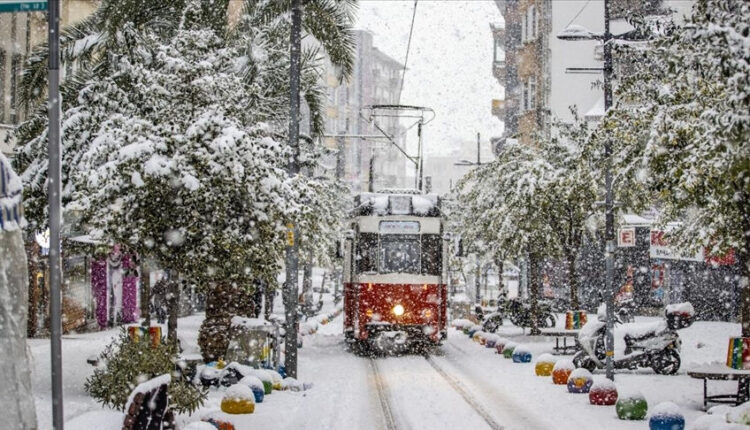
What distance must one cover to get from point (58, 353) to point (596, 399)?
10487 mm

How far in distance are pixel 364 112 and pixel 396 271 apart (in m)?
98.6

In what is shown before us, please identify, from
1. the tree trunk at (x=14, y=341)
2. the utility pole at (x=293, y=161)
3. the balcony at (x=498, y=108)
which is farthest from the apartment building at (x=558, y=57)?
the tree trunk at (x=14, y=341)

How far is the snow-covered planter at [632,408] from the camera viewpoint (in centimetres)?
1293

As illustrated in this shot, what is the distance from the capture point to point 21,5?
19.5ft

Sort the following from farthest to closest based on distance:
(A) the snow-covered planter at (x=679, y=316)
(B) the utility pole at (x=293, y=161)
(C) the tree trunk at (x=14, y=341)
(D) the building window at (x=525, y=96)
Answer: (D) the building window at (x=525, y=96) < (A) the snow-covered planter at (x=679, y=316) < (B) the utility pole at (x=293, y=161) < (C) the tree trunk at (x=14, y=341)

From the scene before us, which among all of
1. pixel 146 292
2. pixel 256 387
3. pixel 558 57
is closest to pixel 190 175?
pixel 256 387

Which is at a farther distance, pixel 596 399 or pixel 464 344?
pixel 464 344

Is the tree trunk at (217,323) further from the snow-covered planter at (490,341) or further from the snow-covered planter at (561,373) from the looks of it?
the snow-covered planter at (490,341)

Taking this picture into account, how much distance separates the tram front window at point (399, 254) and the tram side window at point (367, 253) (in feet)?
0.51

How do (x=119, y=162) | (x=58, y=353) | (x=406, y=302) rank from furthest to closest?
(x=406, y=302), (x=119, y=162), (x=58, y=353)

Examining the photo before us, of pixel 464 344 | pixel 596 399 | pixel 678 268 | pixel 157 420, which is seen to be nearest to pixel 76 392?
pixel 157 420

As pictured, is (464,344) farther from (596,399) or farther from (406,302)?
(596,399)

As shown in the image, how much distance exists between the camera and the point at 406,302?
22.9 metres

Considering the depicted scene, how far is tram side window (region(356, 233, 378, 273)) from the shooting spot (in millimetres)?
23156
